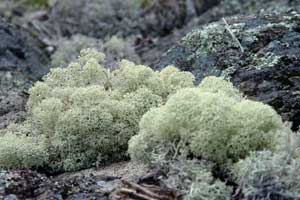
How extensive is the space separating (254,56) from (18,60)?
168 inches

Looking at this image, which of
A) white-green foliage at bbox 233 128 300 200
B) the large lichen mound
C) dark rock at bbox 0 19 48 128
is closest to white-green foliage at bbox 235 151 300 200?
white-green foliage at bbox 233 128 300 200

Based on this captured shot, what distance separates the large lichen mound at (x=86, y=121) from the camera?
484 cm

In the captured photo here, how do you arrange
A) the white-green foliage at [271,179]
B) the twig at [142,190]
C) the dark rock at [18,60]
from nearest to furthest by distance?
the white-green foliage at [271,179], the twig at [142,190], the dark rock at [18,60]

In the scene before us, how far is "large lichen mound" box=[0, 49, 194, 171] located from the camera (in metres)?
4.84

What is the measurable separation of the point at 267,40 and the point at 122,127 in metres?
2.19

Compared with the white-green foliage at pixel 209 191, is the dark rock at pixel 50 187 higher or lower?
higher

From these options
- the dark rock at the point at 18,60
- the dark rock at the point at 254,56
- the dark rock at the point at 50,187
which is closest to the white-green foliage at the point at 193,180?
the dark rock at the point at 50,187

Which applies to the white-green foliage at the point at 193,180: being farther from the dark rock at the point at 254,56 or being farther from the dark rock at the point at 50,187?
the dark rock at the point at 254,56

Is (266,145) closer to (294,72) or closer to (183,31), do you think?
(294,72)

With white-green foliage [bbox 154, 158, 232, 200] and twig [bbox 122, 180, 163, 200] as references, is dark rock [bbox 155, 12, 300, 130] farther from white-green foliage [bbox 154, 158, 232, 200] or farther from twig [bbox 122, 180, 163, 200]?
twig [bbox 122, 180, 163, 200]

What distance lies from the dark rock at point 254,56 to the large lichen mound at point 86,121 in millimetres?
880

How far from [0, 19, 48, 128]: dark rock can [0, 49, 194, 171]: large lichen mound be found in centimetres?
212

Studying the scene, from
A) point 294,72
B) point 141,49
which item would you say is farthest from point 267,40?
point 141,49

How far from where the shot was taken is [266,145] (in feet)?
13.7
